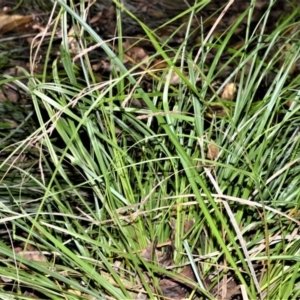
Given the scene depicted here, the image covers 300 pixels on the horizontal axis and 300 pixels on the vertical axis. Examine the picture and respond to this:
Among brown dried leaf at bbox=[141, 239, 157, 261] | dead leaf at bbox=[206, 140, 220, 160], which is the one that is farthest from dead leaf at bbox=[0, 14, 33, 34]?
brown dried leaf at bbox=[141, 239, 157, 261]

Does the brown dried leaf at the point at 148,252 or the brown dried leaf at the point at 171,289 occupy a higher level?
the brown dried leaf at the point at 148,252

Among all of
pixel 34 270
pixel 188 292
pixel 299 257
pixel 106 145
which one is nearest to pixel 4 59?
pixel 106 145

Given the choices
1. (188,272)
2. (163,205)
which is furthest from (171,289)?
(163,205)

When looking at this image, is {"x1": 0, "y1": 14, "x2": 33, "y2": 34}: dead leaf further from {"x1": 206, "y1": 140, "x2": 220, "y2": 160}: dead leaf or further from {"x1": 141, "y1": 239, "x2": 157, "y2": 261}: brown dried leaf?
{"x1": 141, "y1": 239, "x2": 157, "y2": 261}: brown dried leaf

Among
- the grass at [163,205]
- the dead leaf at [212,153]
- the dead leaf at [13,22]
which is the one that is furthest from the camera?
the dead leaf at [13,22]

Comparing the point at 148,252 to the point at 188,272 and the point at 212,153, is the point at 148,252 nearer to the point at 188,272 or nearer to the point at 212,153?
the point at 188,272

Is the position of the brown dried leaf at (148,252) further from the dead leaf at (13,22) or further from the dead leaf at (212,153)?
the dead leaf at (13,22)

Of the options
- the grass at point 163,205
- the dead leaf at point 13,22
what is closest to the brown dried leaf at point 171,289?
the grass at point 163,205

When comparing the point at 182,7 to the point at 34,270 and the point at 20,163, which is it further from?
the point at 34,270
